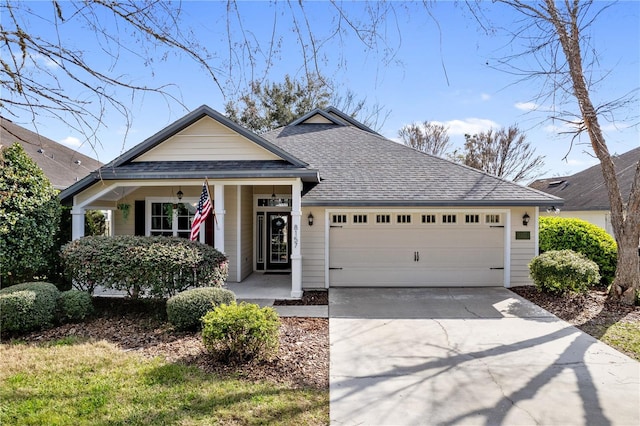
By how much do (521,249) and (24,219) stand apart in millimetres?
11400

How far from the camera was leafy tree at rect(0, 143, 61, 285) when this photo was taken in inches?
295

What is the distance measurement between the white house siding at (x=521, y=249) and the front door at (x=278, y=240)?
6395 mm

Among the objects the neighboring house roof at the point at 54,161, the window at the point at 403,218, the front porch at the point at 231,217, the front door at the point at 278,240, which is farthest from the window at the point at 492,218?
the neighboring house roof at the point at 54,161

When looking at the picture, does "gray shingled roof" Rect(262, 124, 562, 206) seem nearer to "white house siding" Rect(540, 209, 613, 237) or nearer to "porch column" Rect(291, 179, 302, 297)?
"porch column" Rect(291, 179, 302, 297)

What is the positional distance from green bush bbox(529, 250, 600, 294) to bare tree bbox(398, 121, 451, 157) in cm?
1897

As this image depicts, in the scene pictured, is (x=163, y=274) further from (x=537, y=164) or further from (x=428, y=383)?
(x=537, y=164)

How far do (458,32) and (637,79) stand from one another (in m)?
5.85

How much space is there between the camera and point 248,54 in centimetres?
297

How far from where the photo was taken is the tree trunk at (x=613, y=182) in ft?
26.2

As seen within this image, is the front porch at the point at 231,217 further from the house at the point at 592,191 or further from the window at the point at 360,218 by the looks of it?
the house at the point at 592,191

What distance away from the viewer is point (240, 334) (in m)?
4.81

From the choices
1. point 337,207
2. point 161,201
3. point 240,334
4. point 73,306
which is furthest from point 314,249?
point 73,306

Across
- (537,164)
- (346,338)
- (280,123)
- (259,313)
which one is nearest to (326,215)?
(346,338)

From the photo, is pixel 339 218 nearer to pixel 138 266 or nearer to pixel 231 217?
pixel 231 217
